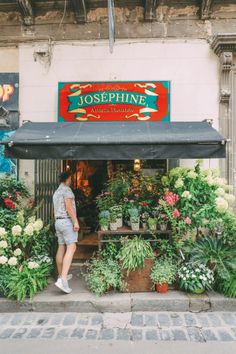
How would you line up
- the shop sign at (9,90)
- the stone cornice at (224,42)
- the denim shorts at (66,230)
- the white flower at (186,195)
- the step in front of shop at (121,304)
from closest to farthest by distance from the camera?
the step in front of shop at (121,304) → the white flower at (186,195) → the denim shorts at (66,230) → the stone cornice at (224,42) → the shop sign at (9,90)

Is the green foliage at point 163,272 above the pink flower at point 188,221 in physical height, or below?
below

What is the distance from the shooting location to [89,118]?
7.41 m

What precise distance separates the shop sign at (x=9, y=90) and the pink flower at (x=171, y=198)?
4.06 meters

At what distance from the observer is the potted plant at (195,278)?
5.47m

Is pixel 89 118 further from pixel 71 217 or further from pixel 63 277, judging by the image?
pixel 63 277

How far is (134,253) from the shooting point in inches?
223

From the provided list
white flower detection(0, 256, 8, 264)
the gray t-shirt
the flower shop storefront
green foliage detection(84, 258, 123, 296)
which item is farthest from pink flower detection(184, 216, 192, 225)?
white flower detection(0, 256, 8, 264)

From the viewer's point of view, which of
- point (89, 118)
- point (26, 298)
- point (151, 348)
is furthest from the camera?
point (89, 118)

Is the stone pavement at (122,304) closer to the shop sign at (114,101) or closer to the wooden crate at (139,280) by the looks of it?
the wooden crate at (139,280)

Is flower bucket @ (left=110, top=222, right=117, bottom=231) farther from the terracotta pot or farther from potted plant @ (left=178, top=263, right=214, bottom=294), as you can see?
potted plant @ (left=178, top=263, right=214, bottom=294)

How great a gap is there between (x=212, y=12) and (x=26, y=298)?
22.9 feet

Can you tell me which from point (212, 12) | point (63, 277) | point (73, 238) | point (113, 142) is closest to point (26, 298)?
point (63, 277)

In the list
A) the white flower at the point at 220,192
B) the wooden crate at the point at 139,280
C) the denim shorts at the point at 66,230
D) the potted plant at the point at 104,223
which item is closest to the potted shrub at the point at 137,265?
the wooden crate at the point at 139,280

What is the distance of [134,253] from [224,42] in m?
4.75
